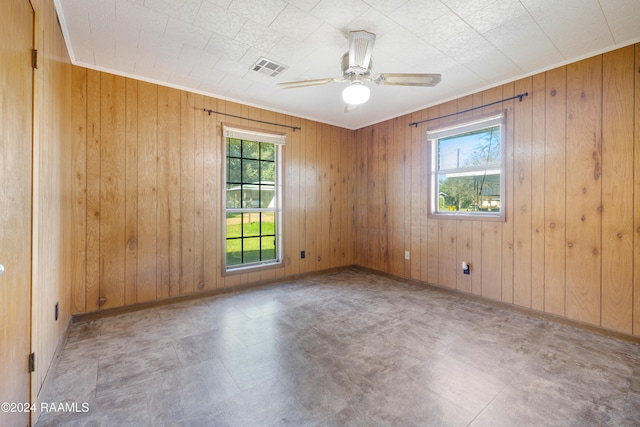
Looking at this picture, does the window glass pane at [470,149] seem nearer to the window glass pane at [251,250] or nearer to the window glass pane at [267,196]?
the window glass pane at [267,196]

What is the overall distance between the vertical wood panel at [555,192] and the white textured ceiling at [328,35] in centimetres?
32

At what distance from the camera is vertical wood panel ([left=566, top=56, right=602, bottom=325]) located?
2.55 m

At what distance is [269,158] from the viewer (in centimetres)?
424

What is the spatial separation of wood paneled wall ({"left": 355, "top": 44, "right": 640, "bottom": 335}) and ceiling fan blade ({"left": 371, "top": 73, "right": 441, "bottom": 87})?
1597 millimetres

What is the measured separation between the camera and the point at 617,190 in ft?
8.04

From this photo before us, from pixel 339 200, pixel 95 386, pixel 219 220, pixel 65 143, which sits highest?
pixel 65 143

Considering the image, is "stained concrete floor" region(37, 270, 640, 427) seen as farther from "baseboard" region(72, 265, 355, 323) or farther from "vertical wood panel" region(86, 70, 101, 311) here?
"vertical wood panel" region(86, 70, 101, 311)

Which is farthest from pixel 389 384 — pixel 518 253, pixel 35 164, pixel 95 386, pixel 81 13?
pixel 81 13

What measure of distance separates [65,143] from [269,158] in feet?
7.76

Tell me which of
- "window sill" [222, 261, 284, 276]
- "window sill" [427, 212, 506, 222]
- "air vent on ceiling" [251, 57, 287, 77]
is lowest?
"window sill" [222, 261, 284, 276]

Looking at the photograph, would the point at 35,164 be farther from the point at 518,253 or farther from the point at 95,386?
the point at 518,253

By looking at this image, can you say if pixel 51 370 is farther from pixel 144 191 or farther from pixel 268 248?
pixel 268 248

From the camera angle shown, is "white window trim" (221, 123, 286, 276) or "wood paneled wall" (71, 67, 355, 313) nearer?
"wood paneled wall" (71, 67, 355, 313)

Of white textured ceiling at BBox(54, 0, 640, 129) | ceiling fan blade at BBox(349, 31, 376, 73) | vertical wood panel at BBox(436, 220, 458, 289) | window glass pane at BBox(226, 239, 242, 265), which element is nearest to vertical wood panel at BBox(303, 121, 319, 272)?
window glass pane at BBox(226, 239, 242, 265)
